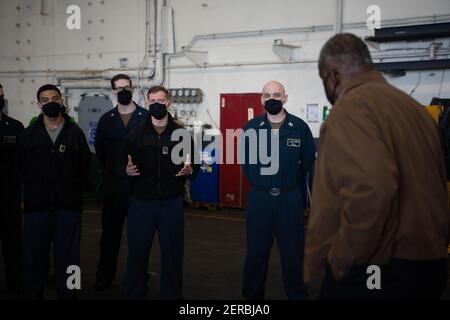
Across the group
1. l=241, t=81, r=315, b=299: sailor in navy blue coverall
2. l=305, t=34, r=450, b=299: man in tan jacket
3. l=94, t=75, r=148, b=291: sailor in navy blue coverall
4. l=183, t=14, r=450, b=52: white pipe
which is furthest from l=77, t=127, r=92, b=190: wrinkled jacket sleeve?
l=183, t=14, r=450, b=52: white pipe

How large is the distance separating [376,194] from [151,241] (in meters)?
2.36

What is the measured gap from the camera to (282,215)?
406 cm

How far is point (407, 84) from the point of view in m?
7.95

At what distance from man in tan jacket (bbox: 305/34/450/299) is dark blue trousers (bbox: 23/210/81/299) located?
7.58 ft

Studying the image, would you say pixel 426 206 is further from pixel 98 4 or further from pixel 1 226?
pixel 98 4

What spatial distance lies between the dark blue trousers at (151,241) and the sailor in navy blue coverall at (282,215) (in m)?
0.57

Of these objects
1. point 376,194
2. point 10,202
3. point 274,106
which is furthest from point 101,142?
point 376,194

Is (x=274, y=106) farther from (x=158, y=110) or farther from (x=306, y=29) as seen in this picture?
(x=306, y=29)

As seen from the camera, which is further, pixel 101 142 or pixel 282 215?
pixel 101 142

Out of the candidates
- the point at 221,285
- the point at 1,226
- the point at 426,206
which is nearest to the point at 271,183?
the point at 221,285

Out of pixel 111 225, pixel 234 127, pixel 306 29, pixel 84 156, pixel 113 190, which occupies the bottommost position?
pixel 111 225

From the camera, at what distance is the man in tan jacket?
200cm

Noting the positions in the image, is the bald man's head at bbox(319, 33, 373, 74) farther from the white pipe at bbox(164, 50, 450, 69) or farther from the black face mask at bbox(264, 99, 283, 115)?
the white pipe at bbox(164, 50, 450, 69)

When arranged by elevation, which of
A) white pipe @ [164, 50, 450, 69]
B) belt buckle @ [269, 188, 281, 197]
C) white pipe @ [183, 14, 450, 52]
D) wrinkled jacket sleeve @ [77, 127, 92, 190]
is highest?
white pipe @ [183, 14, 450, 52]
